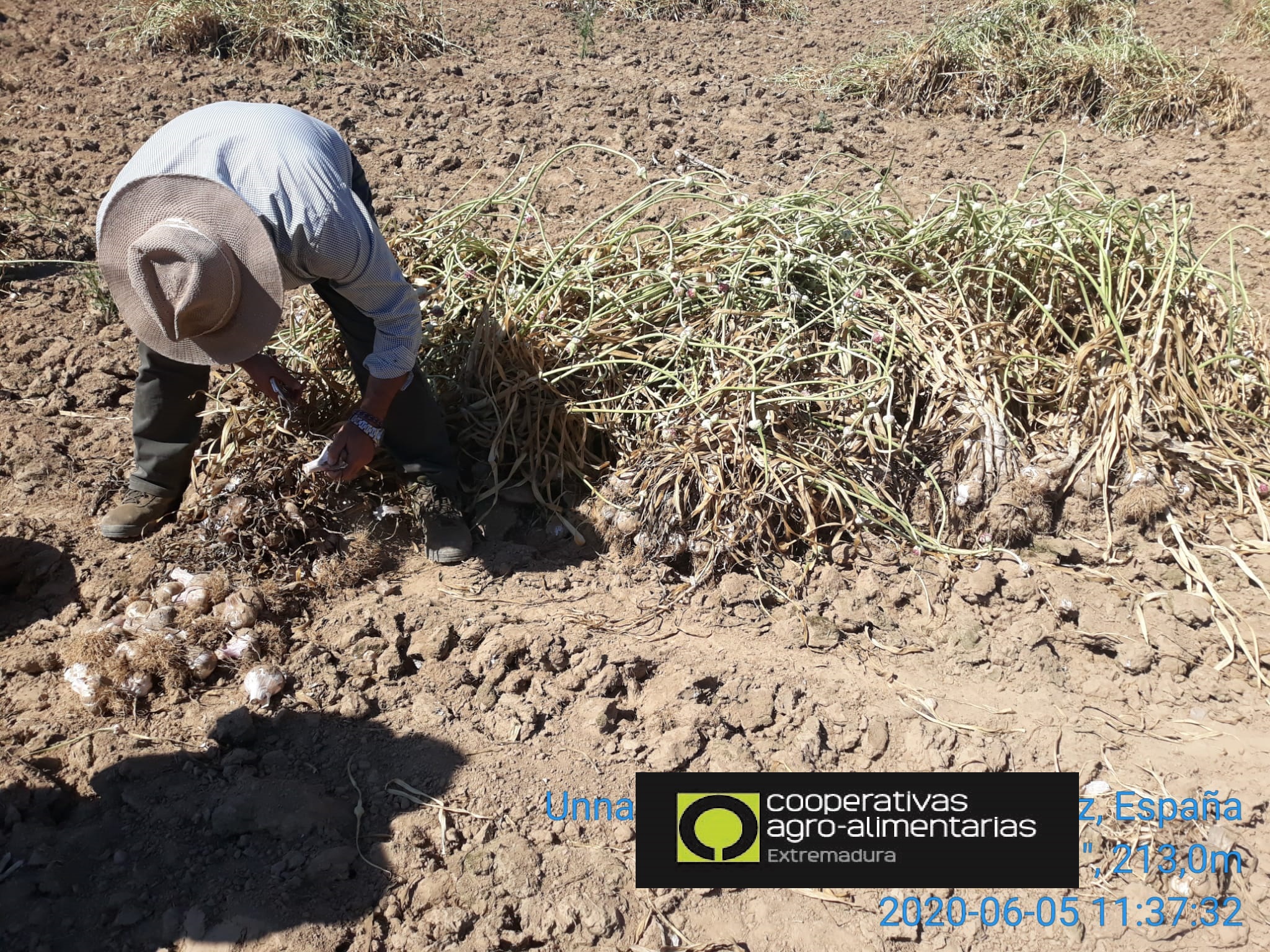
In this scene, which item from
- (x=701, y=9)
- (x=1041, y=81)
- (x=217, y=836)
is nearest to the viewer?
(x=217, y=836)

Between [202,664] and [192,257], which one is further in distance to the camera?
[202,664]

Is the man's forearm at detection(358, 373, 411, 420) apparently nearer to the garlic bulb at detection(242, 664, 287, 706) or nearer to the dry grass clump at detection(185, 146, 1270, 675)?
the dry grass clump at detection(185, 146, 1270, 675)

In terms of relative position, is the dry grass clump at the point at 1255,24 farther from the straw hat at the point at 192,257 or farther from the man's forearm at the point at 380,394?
the straw hat at the point at 192,257

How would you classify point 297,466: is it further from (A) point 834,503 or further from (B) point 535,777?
(A) point 834,503

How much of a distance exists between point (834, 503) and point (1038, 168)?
2.68m

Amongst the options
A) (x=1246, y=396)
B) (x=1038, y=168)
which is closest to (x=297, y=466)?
(x=1246, y=396)

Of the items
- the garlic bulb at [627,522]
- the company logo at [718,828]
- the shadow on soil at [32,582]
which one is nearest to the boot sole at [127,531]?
the shadow on soil at [32,582]

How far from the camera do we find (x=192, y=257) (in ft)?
5.90

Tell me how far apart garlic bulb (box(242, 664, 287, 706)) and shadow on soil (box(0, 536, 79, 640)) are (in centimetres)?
62

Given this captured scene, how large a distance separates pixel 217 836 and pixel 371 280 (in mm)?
1177

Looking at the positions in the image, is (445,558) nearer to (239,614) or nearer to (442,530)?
(442,530)

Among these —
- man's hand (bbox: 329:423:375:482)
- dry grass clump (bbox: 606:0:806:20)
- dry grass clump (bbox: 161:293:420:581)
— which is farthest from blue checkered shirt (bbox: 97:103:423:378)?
dry grass clump (bbox: 606:0:806:20)

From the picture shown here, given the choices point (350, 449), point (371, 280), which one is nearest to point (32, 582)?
point (350, 449)

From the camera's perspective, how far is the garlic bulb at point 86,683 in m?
2.04
